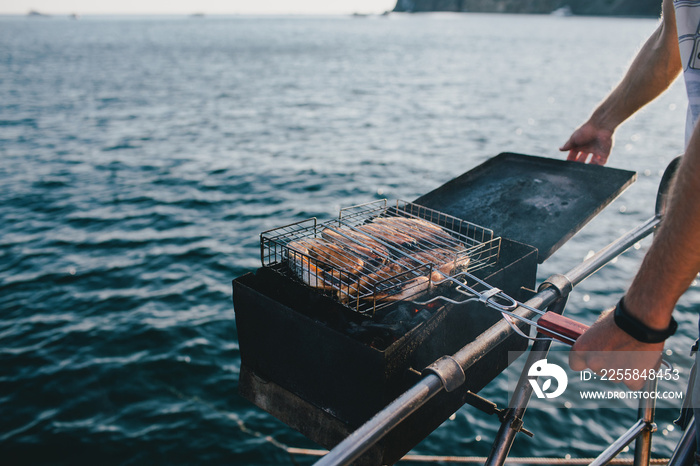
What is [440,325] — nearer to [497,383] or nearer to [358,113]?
[497,383]

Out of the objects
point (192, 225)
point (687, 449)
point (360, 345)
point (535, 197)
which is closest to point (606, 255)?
point (687, 449)

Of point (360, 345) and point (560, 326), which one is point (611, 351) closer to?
point (560, 326)

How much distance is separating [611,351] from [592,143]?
274cm

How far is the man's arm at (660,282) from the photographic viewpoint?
1747 millimetres

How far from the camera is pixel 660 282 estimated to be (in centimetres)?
188

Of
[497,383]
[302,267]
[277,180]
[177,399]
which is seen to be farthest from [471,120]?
[302,267]

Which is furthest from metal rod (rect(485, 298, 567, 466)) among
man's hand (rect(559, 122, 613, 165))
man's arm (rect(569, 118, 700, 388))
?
man's hand (rect(559, 122, 613, 165))

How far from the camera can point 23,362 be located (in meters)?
9.35

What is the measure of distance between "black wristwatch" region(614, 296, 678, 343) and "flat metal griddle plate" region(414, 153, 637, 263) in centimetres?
164

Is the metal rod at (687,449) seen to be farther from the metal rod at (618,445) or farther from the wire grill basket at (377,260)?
the wire grill basket at (377,260)

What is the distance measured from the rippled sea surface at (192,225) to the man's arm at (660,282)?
21.8 ft

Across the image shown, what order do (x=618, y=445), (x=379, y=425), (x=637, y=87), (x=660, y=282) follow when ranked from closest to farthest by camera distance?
(x=379, y=425) < (x=660, y=282) < (x=618, y=445) < (x=637, y=87)

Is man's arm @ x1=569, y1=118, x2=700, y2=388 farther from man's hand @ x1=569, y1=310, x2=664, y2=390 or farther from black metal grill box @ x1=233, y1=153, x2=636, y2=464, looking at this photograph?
black metal grill box @ x1=233, y1=153, x2=636, y2=464

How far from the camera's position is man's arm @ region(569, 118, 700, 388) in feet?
5.73
